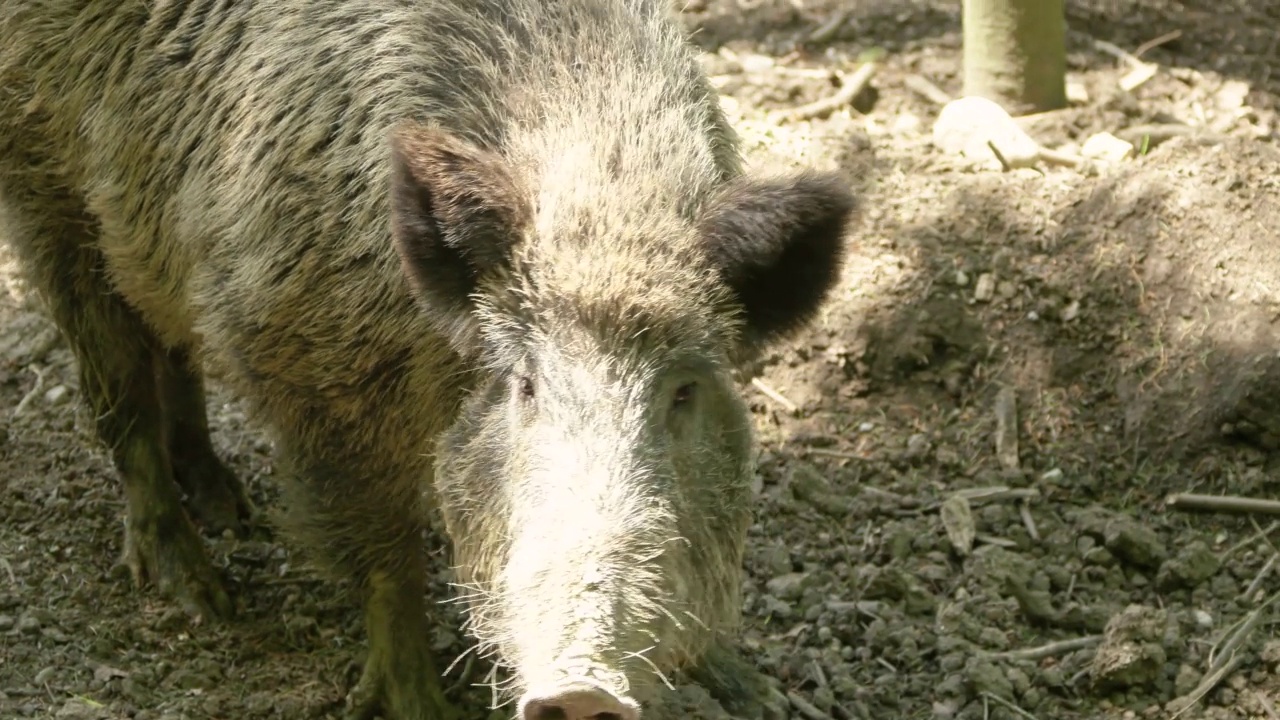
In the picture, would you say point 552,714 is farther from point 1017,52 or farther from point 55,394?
point 1017,52

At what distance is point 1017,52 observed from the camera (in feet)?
24.4

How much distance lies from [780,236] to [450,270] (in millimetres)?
881

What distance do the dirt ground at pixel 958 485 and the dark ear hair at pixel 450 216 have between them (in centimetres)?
177

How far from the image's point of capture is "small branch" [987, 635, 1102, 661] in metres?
5.32

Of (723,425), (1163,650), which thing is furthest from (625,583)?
(1163,650)

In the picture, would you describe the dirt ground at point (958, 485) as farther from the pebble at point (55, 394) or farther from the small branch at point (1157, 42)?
the small branch at point (1157, 42)

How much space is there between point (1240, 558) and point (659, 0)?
2.96 metres

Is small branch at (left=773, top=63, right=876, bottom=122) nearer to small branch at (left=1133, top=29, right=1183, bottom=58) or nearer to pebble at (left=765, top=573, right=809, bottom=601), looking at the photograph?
small branch at (left=1133, top=29, right=1183, bottom=58)

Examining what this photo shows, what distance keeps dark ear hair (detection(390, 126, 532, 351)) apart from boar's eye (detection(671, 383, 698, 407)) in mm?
577

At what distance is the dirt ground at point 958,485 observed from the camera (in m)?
5.23

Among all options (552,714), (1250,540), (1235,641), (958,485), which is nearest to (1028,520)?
(958,485)

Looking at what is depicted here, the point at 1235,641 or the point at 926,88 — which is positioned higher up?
the point at 926,88

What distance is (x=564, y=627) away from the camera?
3285mm

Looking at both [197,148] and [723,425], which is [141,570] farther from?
[723,425]
